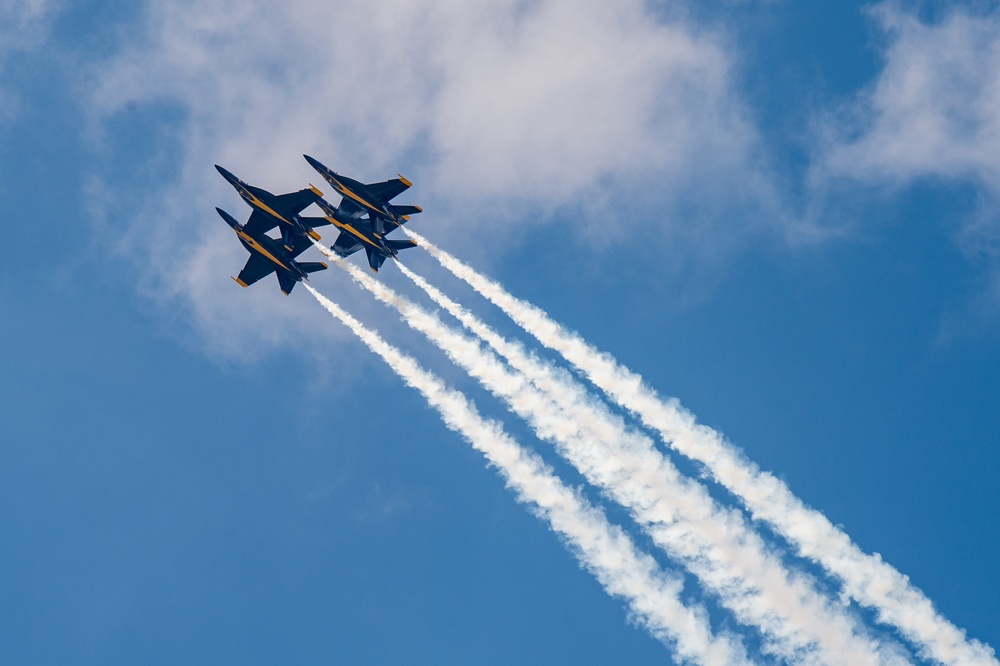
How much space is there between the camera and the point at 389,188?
88.4 m

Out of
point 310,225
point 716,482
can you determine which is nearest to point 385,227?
point 310,225

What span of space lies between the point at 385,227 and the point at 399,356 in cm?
1041

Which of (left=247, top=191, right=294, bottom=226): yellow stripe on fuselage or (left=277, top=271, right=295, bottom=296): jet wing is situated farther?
(left=277, top=271, right=295, bottom=296): jet wing

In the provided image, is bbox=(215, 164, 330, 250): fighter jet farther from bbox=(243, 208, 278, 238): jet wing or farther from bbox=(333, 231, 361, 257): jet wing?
bbox=(333, 231, 361, 257): jet wing

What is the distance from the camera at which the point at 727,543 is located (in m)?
77.2

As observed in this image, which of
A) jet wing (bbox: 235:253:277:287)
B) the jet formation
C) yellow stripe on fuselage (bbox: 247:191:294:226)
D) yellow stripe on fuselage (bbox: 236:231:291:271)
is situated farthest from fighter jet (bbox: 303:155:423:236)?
jet wing (bbox: 235:253:277:287)

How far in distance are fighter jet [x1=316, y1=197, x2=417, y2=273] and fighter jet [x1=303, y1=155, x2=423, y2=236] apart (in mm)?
456

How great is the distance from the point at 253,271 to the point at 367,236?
10.6 m

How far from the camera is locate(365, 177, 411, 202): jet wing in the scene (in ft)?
288

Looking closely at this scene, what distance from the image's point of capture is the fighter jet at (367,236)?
8994cm

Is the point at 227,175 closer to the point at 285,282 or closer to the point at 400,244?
the point at 285,282

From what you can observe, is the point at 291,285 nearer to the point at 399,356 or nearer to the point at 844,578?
the point at 399,356

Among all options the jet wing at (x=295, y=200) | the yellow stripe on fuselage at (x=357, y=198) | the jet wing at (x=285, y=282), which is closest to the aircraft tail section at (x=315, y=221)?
the jet wing at (x=295, y=200)

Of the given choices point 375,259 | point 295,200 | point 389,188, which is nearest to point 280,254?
point 295,200
